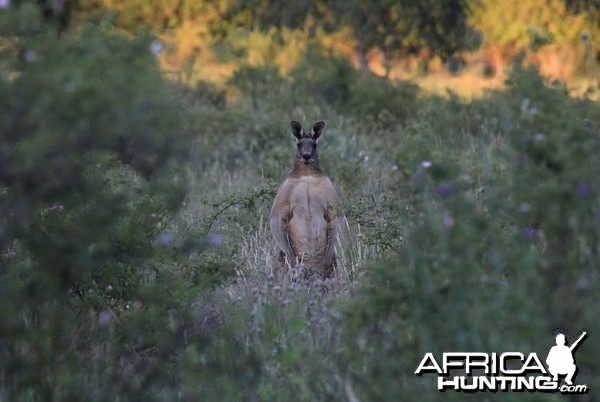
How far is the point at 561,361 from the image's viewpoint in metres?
4.23

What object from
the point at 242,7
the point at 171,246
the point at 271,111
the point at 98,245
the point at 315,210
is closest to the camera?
the point at 98,245

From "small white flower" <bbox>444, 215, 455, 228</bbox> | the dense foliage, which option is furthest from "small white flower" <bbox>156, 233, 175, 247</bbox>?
"small white flower" <bbox>444, 215, 455, 228</bbox>

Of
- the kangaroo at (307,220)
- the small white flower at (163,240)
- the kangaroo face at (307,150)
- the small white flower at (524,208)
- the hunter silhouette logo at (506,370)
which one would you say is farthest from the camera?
the kangaroo face at (307,150)

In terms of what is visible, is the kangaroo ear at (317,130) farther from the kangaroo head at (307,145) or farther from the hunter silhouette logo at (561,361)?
the hunter silhouette logo at (561,361)

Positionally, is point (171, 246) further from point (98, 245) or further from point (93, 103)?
point (93, 103)

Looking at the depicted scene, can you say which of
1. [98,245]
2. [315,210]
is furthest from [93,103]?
[315,210]

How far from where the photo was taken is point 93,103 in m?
4.59

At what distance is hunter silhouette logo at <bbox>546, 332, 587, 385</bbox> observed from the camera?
4.22m

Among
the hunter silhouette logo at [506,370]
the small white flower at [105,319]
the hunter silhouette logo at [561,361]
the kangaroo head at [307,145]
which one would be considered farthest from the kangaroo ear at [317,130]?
the hunter silhouette logo at [561,361]

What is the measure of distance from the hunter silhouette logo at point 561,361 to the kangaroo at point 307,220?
352cm

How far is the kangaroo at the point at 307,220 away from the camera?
7723 mm

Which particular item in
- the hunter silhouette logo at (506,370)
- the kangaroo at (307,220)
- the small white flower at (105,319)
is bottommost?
the hunter silhouette logo at (506,370)

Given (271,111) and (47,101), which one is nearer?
(47,101)

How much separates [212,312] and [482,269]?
2.31 meters
